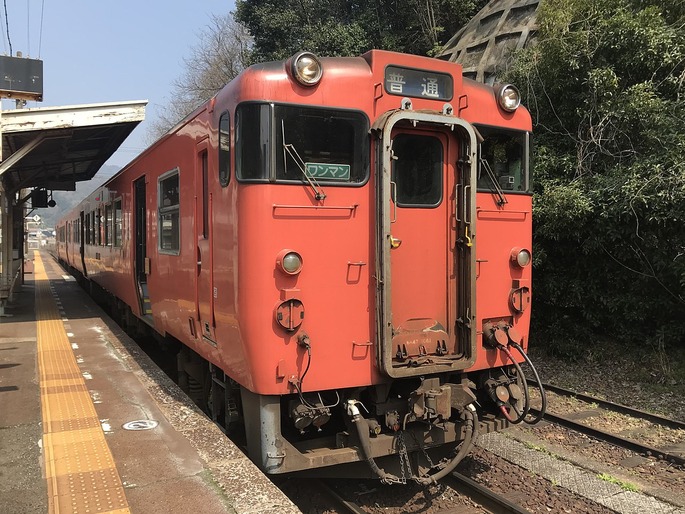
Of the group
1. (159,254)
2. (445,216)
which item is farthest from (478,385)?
(159,254)

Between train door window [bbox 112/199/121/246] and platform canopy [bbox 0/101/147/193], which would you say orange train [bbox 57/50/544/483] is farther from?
train door window [bbox 112/199/121/246]

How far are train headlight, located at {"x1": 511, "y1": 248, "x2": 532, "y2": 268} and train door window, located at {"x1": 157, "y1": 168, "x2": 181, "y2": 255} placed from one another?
10.1 ft

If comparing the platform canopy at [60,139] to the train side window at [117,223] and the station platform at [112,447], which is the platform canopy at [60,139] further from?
the station platform at [112,447]

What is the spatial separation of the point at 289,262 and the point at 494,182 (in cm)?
191

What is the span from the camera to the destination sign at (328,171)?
3.76m

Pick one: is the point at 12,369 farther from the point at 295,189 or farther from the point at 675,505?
the point at 675,505

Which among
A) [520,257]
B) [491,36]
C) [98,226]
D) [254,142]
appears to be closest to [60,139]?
[98,226]

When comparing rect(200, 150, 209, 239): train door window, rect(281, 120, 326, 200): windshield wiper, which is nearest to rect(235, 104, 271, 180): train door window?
rect(281, 120, 326, 200): windshield wiper

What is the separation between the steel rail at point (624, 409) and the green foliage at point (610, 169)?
1.85 metres

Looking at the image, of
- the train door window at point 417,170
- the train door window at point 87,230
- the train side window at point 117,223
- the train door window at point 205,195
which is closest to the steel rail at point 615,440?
the train door window at point 417,170

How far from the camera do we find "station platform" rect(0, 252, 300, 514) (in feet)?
10.9

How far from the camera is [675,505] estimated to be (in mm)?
4316

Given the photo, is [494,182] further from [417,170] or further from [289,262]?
[289,262]

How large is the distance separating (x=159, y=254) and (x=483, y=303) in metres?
3.69
